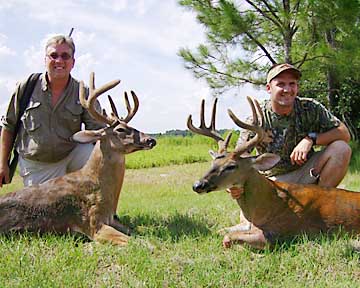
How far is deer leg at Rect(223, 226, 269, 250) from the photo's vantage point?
374 cm

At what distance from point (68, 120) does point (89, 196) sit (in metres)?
1.02

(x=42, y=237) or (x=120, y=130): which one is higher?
(x=120, y=130)

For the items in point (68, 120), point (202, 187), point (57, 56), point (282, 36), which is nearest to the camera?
point (202, 187)

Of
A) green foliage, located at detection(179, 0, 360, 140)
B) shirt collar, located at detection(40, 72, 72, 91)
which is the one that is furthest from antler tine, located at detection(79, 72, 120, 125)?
green foliage, located at detection(179, 0, 360, 140)

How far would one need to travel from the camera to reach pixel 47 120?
16.0 ft

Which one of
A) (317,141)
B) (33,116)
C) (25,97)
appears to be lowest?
(317,141)

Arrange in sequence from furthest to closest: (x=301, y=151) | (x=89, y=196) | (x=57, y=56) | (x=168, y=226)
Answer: (x=57, y=56), (x=168, y=226), (x=301, y=151), (x=89, y=196)

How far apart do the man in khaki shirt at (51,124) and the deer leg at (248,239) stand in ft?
5.55

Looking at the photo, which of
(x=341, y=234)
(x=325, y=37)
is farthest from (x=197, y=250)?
(x=325, y=37)

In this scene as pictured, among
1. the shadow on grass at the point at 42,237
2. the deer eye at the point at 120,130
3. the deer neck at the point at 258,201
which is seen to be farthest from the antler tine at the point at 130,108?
the deer neck at the point at 258,201

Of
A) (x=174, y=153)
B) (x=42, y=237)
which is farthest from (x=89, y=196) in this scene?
(x=174, y=153)

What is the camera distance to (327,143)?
472 cm

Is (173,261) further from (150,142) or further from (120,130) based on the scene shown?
(120,130)

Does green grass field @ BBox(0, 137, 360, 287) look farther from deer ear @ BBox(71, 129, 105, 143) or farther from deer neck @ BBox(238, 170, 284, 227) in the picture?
deer ear @ BBox(71, 129, 105, 143)
